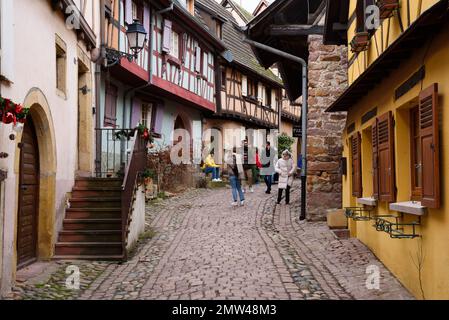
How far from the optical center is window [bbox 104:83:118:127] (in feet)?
48.1

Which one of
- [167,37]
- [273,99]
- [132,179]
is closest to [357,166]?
[132,179]

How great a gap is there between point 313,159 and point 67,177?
5.42m

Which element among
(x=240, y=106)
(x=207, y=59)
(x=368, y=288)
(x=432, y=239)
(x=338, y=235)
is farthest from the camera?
(x=240, y=106)

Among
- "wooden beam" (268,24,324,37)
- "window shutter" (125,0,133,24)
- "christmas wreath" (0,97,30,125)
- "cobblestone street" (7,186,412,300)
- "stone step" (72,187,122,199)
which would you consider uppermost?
"window shutter" (125,0,133,24)

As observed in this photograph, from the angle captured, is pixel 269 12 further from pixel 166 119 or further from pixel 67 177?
pixel 166 119

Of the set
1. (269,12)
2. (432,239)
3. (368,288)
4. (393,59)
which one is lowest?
(368,288)

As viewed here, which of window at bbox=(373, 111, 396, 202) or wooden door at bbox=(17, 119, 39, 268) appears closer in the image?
window at bbox=(373, 111, 396, 202)

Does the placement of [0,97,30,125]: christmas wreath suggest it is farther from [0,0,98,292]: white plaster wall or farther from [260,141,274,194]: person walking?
[260,141,274,194]: person walking

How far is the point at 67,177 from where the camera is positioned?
9797mm

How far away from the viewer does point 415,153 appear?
6609mm

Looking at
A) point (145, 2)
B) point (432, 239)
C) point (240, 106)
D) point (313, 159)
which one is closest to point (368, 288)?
point (432, 239)

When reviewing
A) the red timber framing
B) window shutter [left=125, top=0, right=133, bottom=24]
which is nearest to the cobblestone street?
window shutter [left=125, top=0, right=133, bottom=24]

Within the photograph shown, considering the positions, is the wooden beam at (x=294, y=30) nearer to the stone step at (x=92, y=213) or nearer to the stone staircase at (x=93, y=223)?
the stone staircase at (x=93, y=223)

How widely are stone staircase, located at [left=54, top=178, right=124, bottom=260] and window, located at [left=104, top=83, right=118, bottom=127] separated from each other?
14.4ft
